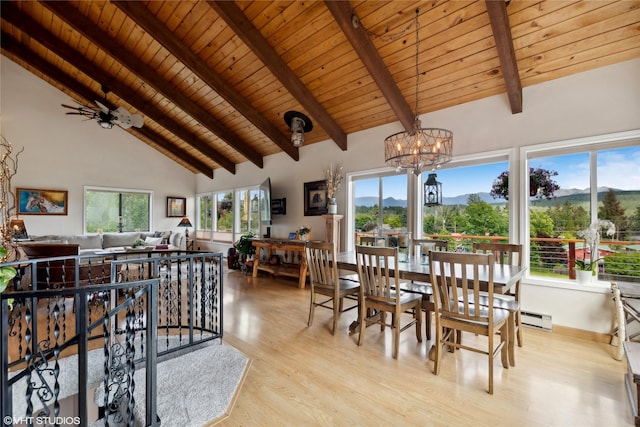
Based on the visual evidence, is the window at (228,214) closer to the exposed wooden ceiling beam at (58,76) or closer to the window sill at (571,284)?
the exposed wooden ceiling beam at (58,76)

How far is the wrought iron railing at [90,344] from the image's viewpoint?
1428mm

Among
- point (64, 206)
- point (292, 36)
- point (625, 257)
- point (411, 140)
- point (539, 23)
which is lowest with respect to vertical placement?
point (625, 257)

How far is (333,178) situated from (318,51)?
7.29 ft

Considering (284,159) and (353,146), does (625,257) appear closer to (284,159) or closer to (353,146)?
(353,146)

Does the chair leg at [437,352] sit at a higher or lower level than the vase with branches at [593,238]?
lower

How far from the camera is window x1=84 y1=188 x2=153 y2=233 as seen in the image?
7.75 m

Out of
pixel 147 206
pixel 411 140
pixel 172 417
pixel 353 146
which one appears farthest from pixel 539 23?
pixel 147 206

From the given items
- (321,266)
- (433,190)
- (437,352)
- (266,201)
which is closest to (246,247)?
(266,201)

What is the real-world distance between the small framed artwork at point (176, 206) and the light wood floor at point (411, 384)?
6873 mm

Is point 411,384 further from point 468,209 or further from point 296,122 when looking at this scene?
point 296,122

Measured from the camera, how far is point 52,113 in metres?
7.08

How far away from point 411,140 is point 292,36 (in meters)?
2.07

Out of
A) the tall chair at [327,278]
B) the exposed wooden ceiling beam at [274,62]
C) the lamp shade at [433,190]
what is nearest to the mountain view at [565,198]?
the lamp shade at [433,190]

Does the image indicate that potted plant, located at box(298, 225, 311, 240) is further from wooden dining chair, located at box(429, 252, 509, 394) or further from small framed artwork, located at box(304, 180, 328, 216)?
wooden dining chair, located at box(429, 252, 509, 394)
